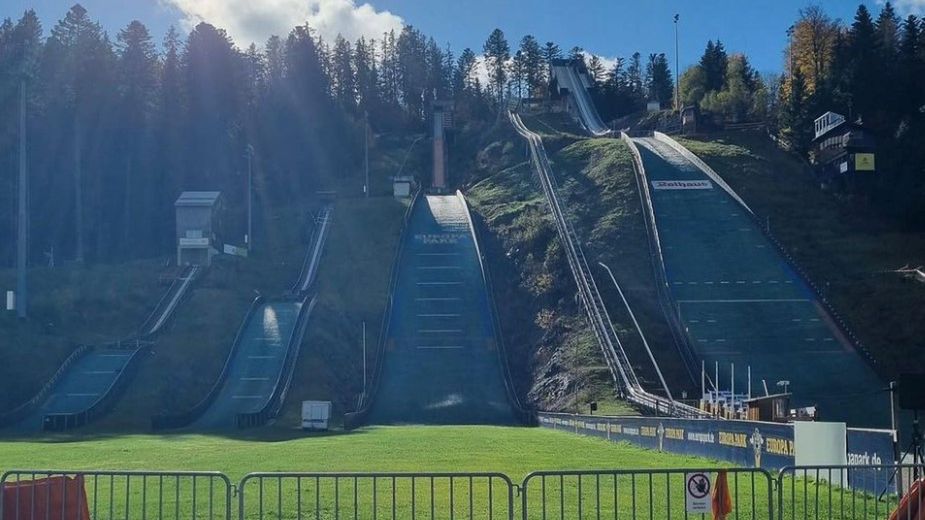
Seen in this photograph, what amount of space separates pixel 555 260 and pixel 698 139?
34.1 metres

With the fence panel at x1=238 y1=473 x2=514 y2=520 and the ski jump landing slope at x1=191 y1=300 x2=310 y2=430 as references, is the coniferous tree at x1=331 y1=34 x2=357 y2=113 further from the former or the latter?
the fence panel at x1=238 y1=473 x2=514 y2=520

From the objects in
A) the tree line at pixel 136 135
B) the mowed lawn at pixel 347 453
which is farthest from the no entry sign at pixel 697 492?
the tree line at pixel 136 135

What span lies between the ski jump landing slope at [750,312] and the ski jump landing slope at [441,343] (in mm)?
8911

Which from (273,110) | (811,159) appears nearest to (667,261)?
(811,159)

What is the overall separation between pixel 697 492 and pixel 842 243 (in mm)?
47764

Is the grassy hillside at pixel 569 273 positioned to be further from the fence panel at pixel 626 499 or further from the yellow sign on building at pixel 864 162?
the fence panel at pixel 626 499

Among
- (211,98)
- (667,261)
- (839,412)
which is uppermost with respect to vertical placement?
(211,98)

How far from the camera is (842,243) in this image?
54344mm

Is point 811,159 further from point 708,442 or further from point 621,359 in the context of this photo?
point 708,442

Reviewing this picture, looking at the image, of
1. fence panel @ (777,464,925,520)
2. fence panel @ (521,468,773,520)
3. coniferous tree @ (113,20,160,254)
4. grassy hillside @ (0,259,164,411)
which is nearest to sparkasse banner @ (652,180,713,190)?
grassy hillside @ (0,259,164,411)

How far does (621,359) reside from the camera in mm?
40875

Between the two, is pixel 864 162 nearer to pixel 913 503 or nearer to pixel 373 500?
pixel 913 503

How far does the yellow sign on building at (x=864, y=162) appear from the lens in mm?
63844

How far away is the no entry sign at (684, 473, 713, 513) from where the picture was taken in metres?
10.2
